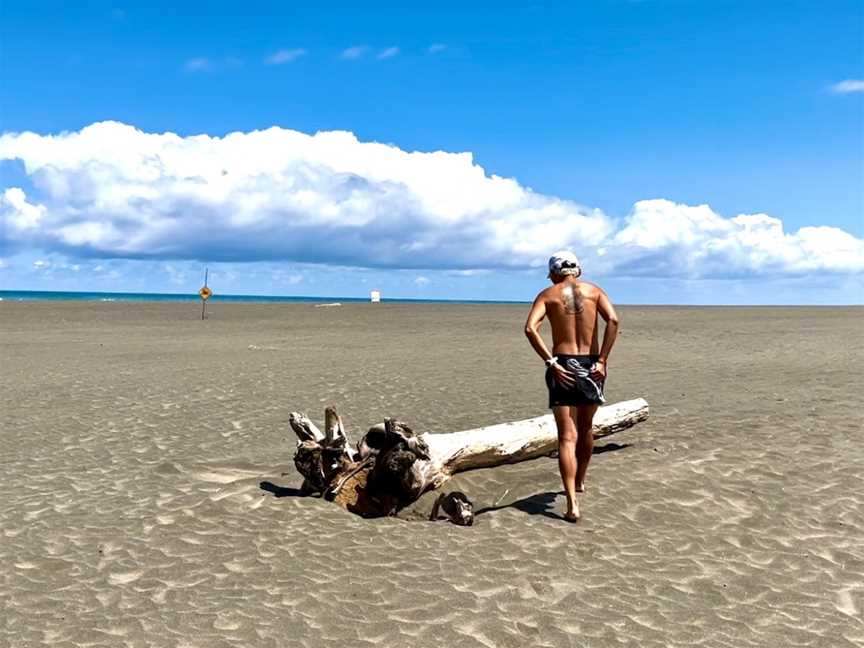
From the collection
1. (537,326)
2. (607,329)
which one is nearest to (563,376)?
(537,326)

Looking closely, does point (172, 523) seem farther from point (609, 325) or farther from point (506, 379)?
point (506, 379)

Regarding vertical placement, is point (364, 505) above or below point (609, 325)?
below

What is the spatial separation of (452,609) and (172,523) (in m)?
3.30

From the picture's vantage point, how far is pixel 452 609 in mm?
5660

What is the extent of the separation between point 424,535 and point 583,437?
6.68 feet

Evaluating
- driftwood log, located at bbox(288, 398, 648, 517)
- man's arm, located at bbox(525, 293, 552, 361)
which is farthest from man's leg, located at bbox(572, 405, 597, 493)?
driftwood log, located at bbox(288, 398, 648, 517)

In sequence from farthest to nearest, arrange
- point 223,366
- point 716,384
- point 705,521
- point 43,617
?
point 223,366 < point 716,384 < point 705,521 < point 43,617

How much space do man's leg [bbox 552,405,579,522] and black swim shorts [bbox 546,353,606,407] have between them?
120 millimetres

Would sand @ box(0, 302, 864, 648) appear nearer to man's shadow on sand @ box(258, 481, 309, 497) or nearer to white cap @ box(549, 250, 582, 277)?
man's shadow on sand @ box(258, 481, 309, 497)

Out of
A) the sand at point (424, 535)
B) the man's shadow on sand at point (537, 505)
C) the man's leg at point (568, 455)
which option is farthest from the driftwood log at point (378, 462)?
the man's leg at point (568, 455)

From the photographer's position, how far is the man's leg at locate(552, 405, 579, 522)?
7.57m

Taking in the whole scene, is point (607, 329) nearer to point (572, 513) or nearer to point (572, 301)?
point (572, 301)

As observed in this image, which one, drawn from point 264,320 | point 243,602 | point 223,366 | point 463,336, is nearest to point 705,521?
point 243,602

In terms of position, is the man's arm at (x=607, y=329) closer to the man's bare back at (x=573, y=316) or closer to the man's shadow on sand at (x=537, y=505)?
the man's bare back at (x=573, y=316)
